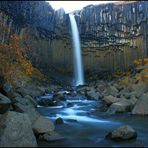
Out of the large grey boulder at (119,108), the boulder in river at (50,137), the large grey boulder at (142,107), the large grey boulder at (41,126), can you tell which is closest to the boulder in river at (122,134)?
the boulder in river at (50,137)

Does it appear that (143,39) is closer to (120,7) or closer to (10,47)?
(120,7)

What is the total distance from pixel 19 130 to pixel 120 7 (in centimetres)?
4412

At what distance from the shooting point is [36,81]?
3694 cm

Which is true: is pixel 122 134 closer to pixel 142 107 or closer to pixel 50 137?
pixel 50 137

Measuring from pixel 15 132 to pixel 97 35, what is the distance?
4336cm

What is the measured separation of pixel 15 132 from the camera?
8383 millimetres

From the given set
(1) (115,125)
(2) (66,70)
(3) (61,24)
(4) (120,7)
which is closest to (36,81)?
(2) (66,70)

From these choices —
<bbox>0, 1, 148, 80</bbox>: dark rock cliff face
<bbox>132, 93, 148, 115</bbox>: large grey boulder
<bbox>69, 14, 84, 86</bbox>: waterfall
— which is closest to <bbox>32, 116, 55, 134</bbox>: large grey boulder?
<bbox>132, 93, 148, 115</bbox>: large grey boulder

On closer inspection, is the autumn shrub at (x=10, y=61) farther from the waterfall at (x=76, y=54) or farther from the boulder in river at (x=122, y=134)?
the waterfall at (x=76, y=54)

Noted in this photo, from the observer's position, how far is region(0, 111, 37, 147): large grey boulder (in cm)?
815

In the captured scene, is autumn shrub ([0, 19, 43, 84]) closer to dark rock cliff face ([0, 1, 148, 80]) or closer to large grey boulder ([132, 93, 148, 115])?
large grey boulder ([132, 93, 148, 115])

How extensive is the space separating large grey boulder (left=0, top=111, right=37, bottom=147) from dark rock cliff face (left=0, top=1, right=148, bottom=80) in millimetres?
37868

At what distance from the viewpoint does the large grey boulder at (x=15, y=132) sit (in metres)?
8.15

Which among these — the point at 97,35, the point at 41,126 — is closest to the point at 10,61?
the point at 41,126
